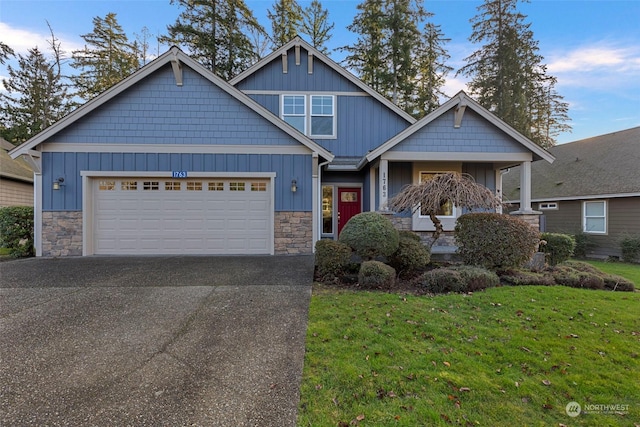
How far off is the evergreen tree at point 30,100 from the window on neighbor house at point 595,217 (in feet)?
110

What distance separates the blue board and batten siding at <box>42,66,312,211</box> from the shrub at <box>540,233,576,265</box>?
6.55 metres

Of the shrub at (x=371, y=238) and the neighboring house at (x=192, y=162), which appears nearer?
the shrub at (x=371, y=238)

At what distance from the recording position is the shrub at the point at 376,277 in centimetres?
548

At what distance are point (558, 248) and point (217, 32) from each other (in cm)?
1961

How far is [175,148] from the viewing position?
27.8 ft

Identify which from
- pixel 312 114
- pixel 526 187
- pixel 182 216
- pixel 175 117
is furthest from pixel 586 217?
pixel 175 117

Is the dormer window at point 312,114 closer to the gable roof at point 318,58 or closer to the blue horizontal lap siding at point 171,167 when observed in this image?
the gable roof at point 318,58

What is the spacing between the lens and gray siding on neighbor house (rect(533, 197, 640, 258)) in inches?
453

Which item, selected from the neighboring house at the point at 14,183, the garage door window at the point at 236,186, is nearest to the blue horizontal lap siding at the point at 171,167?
the garage door window at the point at 236,186

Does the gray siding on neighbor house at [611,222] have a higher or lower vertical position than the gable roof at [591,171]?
lower

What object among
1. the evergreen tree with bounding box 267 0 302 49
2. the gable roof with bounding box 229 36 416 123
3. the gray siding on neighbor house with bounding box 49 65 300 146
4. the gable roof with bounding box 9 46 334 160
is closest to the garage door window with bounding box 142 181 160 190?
the gray siding on neighbor house with bounding box 49 65 300 146

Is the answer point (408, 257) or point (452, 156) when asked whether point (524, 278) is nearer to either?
point (408, 257)

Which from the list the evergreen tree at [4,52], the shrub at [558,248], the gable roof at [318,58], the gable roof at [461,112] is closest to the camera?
the shrub at [558,248]

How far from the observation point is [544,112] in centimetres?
2391
